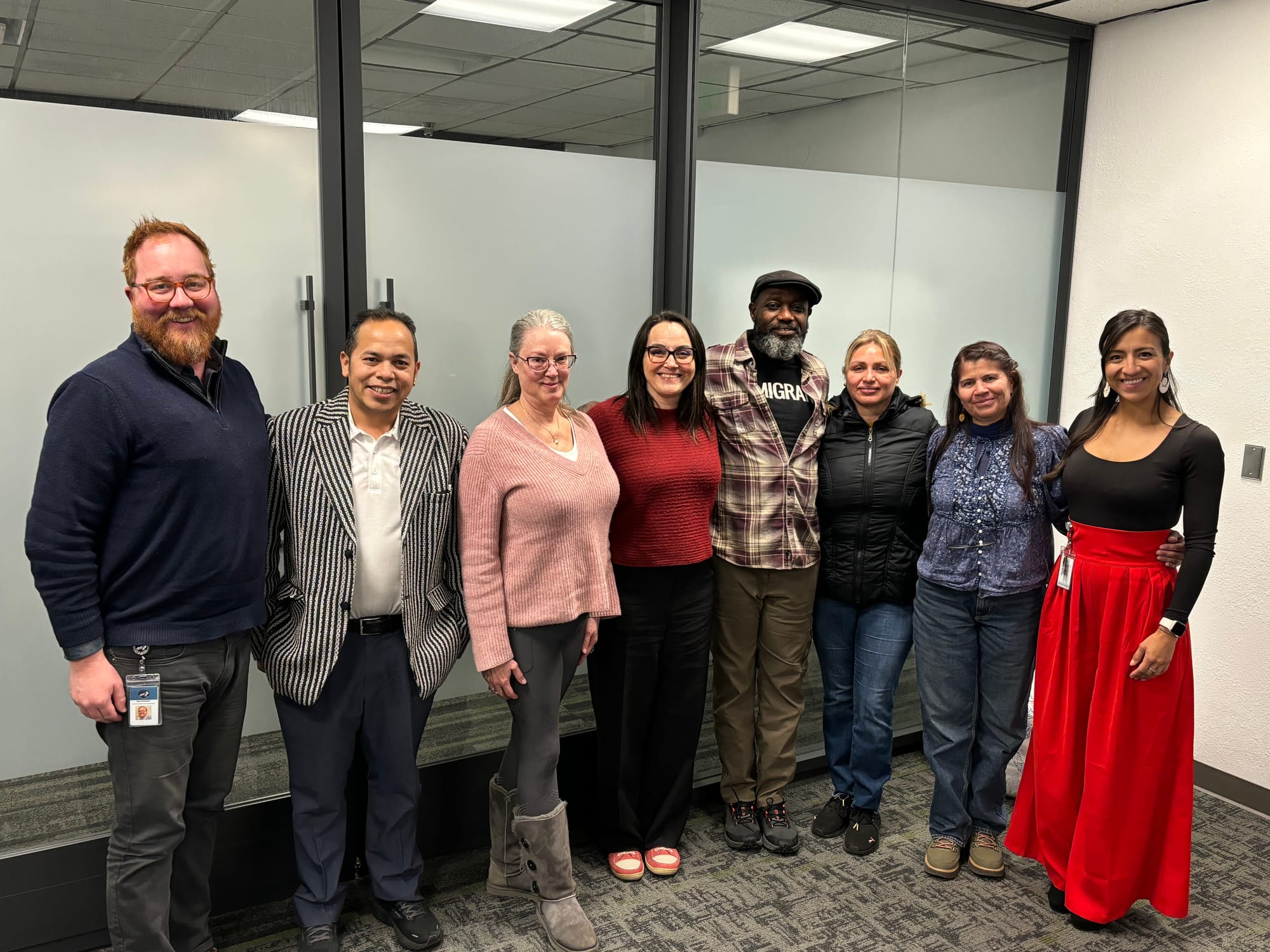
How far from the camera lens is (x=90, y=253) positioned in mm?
2115

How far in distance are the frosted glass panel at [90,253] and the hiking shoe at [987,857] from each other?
7.29 feet

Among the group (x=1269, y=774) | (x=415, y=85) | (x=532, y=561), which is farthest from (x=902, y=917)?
(x=415, y=85)

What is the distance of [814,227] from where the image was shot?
3.10m

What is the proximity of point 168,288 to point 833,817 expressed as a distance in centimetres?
227

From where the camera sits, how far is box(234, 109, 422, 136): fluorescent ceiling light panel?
88.5 inches

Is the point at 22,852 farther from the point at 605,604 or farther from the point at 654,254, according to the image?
the point at 654,254

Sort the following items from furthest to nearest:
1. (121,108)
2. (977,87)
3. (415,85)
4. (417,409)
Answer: (977,87) < (415,85) < (417,409) < (121,108)

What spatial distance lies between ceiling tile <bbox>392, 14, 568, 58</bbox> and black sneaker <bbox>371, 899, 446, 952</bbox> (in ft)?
7.00

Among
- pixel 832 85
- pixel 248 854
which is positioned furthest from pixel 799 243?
pixel 248 854

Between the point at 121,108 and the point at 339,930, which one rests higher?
the point at 121,108

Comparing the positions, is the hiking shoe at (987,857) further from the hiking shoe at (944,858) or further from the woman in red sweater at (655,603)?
the woman in red sweater at (655,603)

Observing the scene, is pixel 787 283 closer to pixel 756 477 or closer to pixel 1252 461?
pixel 756 477

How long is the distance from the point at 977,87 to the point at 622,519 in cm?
211

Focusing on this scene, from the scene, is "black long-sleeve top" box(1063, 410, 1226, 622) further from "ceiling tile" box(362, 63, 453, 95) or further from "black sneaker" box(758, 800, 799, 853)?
"ceiling tile" box(362, 63, 453, 95)
